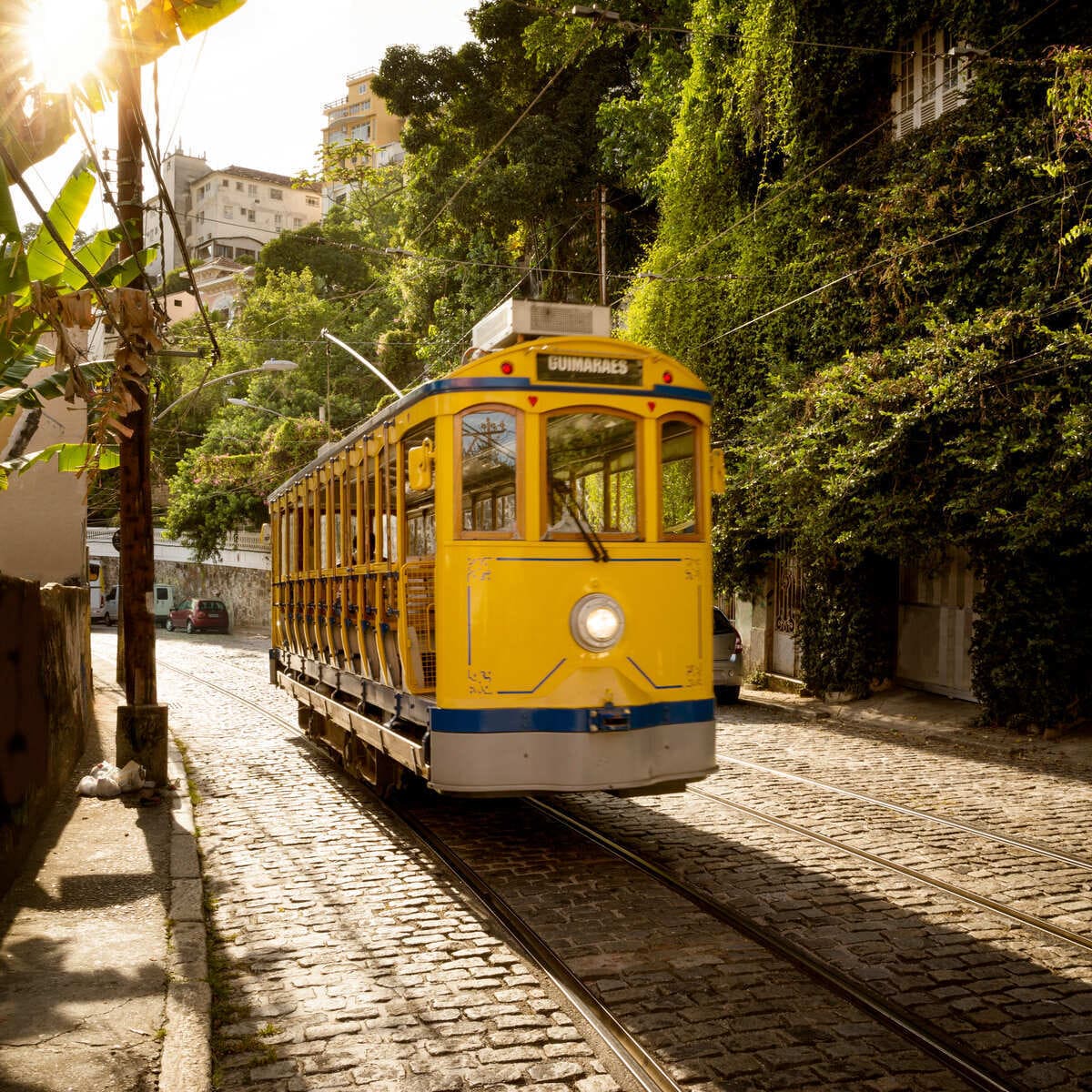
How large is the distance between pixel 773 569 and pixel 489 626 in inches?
570

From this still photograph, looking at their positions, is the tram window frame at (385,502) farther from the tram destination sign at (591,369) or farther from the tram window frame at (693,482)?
the tram window frame at (693,482)

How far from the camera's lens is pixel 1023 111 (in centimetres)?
1463

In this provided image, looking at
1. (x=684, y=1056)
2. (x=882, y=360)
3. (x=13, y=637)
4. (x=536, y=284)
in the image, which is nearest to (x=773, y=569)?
(x=882, y=360)

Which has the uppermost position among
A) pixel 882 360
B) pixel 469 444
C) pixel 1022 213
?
pixel 1022 213

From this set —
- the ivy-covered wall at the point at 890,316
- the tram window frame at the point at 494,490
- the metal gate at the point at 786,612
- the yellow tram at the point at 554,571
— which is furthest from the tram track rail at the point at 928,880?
the metal gate at the point at 786,612

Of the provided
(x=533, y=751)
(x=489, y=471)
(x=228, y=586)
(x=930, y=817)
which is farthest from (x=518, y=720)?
(x=228, y=586)

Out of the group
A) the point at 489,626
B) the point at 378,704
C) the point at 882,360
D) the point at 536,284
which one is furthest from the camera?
the point at 536,284

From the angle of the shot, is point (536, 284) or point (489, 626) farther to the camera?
point (536, 284)

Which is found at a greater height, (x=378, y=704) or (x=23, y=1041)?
(x=378, y=704)

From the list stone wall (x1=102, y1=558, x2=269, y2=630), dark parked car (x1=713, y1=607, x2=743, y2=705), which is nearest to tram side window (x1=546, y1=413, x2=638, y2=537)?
dark parked car (x1=713, y1=607, x2=743, y2=705)

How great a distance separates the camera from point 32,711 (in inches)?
336

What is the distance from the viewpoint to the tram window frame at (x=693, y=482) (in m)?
8.19

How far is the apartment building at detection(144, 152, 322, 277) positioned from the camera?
307 feet

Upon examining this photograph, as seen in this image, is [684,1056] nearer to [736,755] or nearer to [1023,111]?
[736,755]
